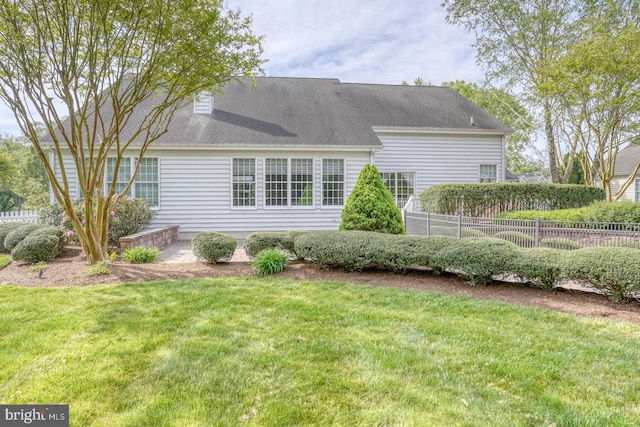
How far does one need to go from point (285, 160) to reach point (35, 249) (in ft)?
24.8

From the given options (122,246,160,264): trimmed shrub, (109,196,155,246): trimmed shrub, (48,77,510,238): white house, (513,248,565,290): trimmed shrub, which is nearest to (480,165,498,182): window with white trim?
(48,77,510,238): white house

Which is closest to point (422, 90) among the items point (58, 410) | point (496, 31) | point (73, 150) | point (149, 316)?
point (496, 31)

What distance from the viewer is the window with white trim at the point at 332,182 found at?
1227cm

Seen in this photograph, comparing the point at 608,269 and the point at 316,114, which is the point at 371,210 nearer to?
the point at 608,269

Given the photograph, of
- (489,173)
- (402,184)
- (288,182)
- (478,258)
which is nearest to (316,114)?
(288,182)

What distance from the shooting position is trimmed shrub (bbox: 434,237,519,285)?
5.15m

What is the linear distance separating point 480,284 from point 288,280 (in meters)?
3.31

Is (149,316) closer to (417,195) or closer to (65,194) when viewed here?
(65,194)

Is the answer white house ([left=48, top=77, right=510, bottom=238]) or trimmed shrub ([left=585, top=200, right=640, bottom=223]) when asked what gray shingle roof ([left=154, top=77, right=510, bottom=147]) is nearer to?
white house ([left=48, top=77, right=510, bottom=238])

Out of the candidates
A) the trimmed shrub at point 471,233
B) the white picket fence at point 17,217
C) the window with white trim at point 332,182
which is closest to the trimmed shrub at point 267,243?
the trimmed shrub at point 471,233

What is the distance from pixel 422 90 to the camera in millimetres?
16969

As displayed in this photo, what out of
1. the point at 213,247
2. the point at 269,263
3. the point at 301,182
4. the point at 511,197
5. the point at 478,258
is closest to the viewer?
the point at 478,258

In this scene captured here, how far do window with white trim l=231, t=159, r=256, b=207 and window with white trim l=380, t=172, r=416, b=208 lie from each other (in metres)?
5.62

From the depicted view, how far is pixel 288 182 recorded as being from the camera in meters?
12.1
